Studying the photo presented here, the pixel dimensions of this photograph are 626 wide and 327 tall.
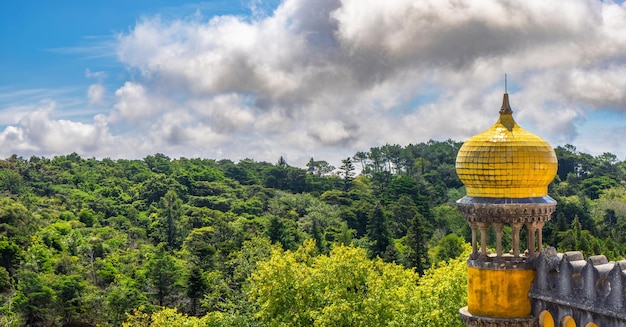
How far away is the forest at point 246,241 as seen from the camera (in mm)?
37656

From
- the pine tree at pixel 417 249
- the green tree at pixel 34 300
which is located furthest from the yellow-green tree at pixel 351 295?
the pine tree at pixel 417 249

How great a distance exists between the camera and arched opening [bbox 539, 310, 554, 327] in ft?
59.1

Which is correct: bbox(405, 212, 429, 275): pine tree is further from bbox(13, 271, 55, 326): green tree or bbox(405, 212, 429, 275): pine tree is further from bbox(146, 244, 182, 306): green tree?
bbox(13, 271, 55, 326): green tree

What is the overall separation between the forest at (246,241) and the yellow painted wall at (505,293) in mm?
12747

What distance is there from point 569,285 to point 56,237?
6760 centimetres

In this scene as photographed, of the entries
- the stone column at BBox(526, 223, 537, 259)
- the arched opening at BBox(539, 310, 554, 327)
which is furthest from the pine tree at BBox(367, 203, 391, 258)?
the arched opening at BBox(539, 310, 554, 327)

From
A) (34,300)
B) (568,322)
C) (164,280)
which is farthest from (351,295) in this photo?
(34,300)

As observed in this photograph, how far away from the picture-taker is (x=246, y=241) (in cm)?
6419

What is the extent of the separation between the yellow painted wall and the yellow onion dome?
1.84 m

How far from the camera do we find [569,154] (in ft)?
509

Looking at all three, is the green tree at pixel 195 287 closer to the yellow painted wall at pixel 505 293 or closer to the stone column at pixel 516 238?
the yellow painted wall at pixel 505 293

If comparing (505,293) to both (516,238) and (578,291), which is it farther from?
(578,291)

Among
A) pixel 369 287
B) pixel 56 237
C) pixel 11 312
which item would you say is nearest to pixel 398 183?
pixel 56 237

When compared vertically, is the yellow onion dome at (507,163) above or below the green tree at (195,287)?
above
